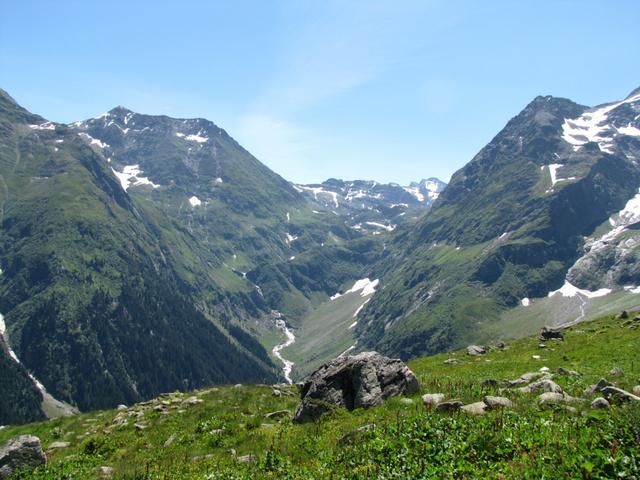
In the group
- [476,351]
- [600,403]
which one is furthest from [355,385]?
[476,351]

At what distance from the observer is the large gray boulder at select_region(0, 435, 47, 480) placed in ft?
64.3

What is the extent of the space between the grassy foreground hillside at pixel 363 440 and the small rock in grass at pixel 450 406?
534mm

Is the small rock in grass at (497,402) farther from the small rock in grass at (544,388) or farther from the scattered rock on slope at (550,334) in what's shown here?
the scattered rock on slope at (550,334)

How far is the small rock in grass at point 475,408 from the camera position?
644 inches

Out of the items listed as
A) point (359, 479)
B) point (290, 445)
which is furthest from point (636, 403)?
point (290, 445)

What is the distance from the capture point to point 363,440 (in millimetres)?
15820

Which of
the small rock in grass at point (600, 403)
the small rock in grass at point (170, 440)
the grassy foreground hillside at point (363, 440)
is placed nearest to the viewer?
the grassy foreground hillside at point (363, 440)

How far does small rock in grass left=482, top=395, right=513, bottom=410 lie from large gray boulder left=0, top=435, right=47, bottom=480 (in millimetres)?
18816

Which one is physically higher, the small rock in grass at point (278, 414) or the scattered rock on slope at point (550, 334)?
the small rock in grass at point (278, 414)

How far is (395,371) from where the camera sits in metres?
23.7

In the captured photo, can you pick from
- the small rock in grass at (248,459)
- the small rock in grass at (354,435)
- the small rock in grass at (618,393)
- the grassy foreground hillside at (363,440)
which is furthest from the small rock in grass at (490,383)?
the small rock in grass at (248,459)

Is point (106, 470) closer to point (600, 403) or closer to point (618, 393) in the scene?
point (600, 403)

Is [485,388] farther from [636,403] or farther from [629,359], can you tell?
[629,359]

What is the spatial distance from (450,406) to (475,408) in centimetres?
95
